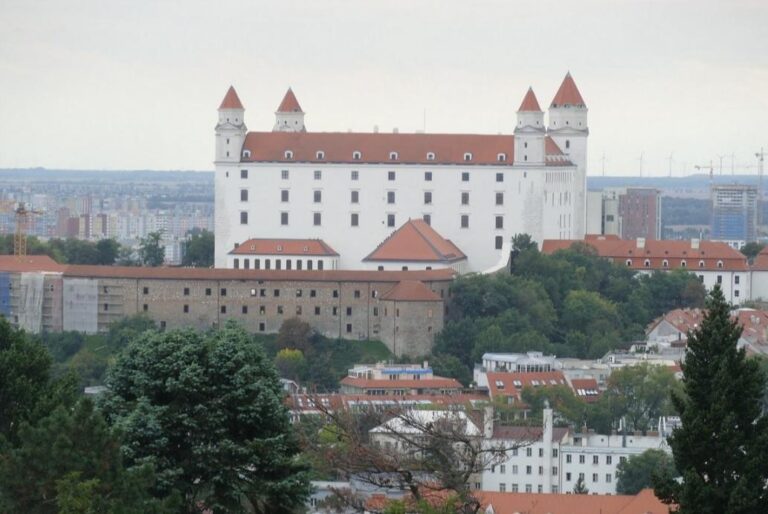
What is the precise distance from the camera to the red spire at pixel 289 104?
8431 cm

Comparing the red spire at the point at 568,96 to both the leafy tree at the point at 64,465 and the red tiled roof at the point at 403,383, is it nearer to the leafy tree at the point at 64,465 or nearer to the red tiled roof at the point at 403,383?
the red tiled roof at the point at 403,383

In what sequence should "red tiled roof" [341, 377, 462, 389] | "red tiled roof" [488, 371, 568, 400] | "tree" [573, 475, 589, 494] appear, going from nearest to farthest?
"tree" [573, 475, 589, 494]
"red tiled roof" [341, 377, 462, 389]
"red tiled roof" [488, 371, 568, 400]

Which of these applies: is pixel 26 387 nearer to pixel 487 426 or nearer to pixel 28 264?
pixel 487 426

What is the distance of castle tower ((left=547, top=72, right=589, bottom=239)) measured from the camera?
266 ft

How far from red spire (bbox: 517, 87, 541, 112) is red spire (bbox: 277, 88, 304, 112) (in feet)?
28.1

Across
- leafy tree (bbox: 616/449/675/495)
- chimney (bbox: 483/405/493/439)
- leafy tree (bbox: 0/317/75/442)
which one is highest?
leafy tree (bbox: 0/317/75/442)

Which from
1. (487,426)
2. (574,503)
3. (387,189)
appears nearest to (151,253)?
(387,189)

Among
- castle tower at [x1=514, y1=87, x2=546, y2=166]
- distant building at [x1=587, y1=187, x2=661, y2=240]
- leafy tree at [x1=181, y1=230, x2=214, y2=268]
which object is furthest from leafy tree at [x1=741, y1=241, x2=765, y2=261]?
distant building at [x1=587, y1=187, x2=661, y2=240]

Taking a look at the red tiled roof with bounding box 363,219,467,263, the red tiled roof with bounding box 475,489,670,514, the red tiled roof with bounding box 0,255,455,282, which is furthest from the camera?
the red tiled roof with bounding box 363,219,467,263

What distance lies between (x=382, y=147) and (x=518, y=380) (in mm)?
15566

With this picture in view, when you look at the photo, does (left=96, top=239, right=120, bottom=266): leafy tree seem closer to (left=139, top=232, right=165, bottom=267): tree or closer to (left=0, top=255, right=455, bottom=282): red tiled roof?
(left=139, top=232, right=165, bottom=267): tree

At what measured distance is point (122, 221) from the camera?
179500 millimetres

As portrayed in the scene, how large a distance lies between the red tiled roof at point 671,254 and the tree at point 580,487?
2660 cm

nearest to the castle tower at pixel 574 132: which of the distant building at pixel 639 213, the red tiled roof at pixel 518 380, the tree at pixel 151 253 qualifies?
the tree at pixel 151 253
